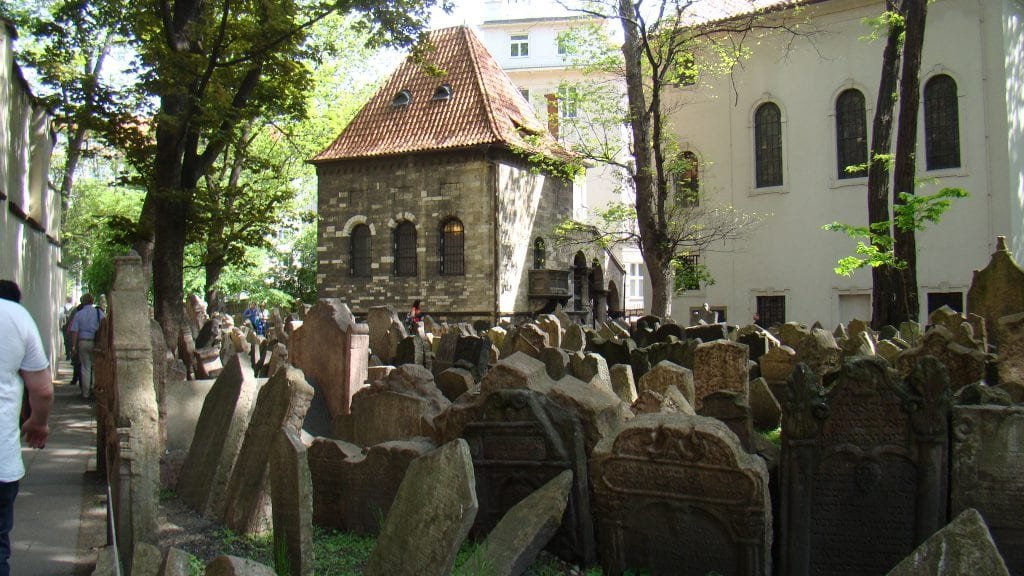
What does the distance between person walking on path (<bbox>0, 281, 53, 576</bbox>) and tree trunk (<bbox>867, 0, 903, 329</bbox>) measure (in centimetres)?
1326

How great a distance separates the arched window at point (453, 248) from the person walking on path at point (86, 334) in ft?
53.5

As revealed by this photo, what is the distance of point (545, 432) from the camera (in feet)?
17.0

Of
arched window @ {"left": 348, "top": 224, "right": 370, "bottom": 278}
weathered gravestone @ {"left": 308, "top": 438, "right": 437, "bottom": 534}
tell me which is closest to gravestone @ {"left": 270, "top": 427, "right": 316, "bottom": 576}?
weathered gravestone @ {"left": 308, "top": 438, "right": 437, "bottom": 534}

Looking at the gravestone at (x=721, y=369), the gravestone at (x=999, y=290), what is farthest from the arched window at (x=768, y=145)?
the gravestone at (x=721, y=369)

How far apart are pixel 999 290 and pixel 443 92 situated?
927 inches

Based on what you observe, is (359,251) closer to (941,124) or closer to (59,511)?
(941,124)

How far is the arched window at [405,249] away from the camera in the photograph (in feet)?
101

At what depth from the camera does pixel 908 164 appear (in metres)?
14.5

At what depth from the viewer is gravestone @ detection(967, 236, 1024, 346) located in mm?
11312

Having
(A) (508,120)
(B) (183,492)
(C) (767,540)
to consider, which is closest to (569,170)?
(A) (508,120)

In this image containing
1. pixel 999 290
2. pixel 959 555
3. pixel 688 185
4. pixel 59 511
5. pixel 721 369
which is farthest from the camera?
pixel 688 185

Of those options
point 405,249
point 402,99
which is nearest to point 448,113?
point 402,99

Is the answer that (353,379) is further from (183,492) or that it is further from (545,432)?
(545,432)

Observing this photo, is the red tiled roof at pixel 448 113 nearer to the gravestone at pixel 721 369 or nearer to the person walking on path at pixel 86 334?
the person walking on path at pixel 86 334
